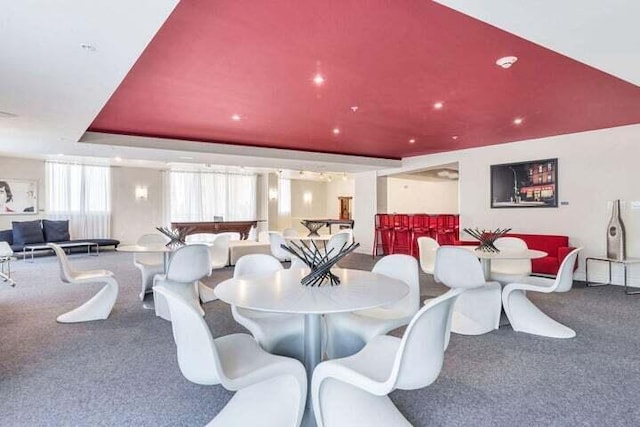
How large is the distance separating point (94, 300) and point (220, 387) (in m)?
2.51

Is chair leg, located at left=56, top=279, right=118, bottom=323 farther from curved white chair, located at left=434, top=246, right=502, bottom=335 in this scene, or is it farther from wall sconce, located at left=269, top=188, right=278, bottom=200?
wall sconce, located at left=269, top=188, right=278, bottom=200

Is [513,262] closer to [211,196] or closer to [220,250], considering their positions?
[220,250]

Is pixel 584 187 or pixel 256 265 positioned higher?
pixel 584 187

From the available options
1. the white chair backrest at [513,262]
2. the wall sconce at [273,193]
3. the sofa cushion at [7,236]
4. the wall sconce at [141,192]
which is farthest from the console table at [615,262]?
the sofa cushion at [7,236]

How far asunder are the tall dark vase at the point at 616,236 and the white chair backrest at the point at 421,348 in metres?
5.61

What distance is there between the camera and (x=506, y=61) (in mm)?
3125

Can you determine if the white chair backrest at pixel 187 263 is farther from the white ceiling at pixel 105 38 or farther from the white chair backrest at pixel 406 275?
the white chair backrest at pixel 406 275

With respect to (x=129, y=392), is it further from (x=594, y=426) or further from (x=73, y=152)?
(x=73, y=152)

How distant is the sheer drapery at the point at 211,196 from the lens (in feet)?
37.3

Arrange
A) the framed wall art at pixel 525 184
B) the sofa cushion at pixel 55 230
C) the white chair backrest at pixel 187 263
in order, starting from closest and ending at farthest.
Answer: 1. the white chair backrest at pixel 187 263
2. the framed wall art at pixel 525 184
3. the sofa cushion at pixel 55 230

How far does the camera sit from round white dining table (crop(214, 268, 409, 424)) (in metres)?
1.76

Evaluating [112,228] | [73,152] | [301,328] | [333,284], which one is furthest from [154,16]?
[112,228]

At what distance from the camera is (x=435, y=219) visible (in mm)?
8273

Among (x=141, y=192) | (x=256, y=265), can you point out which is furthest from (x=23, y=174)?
(x=256, y=265)
